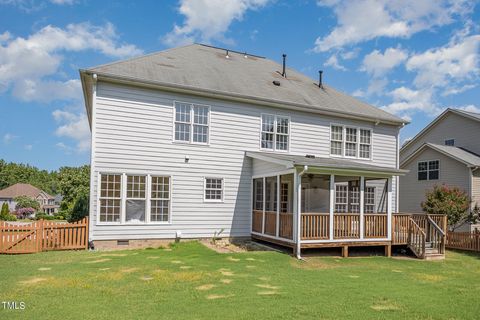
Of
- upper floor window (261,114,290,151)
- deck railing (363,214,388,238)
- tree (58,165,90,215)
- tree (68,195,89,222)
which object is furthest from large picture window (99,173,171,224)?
tree (58,165,90,215)

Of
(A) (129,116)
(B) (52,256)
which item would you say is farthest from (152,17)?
(B) (52,256)

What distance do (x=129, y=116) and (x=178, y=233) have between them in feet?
15.1

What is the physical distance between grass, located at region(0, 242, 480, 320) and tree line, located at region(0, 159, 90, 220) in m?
15.1

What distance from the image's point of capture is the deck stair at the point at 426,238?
1448 cm

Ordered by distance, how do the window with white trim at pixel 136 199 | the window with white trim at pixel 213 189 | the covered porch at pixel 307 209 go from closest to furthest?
the covered porch at pixel 307 209 < the window with white trim at pixel 136 199 < the window with white trim at pixel 213 189

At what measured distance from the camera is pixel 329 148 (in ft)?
58.5

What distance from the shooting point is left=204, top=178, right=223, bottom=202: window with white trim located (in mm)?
15430

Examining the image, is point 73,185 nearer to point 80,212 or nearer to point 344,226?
point 80,212

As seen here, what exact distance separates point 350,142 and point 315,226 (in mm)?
6235

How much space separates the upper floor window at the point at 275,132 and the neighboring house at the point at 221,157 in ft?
0.14

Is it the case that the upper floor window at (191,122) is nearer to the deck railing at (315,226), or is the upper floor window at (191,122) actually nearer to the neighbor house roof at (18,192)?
the deck railing at (315,226)

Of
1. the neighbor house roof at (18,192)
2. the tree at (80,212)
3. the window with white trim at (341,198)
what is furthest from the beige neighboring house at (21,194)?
the window with white trim at (341,198)

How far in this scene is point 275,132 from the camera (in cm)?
1672

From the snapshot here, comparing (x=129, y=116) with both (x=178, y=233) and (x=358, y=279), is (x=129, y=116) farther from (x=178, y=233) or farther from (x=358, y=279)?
(x=358, y=279)
